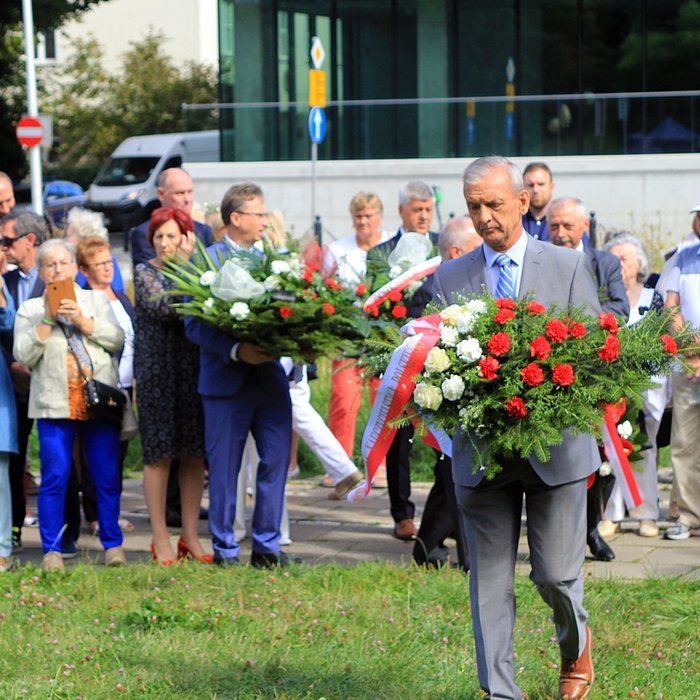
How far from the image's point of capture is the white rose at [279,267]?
7699mm

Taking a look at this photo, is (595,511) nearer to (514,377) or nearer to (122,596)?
(122,596)

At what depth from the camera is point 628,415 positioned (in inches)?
319

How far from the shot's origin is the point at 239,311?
297 inches

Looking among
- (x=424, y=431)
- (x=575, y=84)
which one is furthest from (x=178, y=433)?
(x=575, y=84)

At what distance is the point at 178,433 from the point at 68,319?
94 cm

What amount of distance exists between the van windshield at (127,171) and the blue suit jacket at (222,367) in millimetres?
34457

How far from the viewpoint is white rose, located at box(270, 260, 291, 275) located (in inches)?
303

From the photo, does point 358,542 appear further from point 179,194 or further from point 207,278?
point 179,194

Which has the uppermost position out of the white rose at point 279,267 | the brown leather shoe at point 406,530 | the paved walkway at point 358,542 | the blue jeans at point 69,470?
the white rose at point 279,267

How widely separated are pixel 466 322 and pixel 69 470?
13.9 feet

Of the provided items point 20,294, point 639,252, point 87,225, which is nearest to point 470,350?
point 639,252

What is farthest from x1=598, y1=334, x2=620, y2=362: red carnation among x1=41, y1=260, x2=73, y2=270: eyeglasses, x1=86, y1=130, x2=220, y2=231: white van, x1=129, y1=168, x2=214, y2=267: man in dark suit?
x1=86, y1=130, x2=220, y2=231: white van

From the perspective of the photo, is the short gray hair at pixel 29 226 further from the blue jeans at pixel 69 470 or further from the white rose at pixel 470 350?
the white rose at pixel 470 350

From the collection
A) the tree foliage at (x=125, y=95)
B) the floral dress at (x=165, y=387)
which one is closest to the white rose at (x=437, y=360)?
the floral dress at (x=165, y=387)
